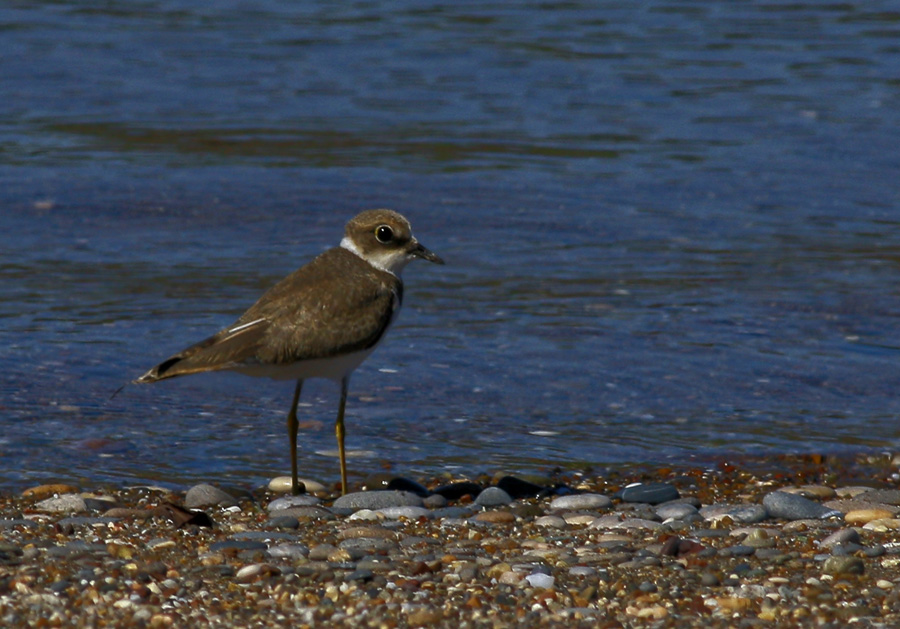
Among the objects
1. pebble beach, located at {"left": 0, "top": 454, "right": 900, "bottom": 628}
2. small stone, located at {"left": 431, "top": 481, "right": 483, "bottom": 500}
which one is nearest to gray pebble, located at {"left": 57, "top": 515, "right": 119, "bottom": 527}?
pebble beach, located at {"left": 0, "top": 454, "right": 900, "bottom": 628}

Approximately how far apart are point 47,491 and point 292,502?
4.02ft

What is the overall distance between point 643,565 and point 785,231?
807 cm

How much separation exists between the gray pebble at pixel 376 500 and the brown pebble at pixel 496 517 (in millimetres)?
379

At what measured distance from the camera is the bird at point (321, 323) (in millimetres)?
6883

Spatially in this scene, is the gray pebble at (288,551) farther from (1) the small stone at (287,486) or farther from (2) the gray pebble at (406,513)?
(1) the small stone at (287,486)

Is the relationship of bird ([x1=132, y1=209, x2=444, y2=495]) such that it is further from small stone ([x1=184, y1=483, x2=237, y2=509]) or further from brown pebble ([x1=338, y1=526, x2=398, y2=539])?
brown pebble ([x1=338, y1=526, x2=398, y2=539])

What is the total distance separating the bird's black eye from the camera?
7551mm

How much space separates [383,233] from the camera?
755 cm

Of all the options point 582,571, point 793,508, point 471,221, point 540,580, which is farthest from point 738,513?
point 471,221

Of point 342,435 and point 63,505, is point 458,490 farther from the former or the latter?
point 63,505

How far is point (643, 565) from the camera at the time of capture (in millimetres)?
5648

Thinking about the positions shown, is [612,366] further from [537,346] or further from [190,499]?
[190,499]

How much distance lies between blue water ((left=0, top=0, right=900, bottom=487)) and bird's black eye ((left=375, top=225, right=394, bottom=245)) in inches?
48.3

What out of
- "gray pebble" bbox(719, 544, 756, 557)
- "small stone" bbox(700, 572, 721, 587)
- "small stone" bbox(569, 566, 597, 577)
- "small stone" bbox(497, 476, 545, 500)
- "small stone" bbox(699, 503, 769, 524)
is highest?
"small stone" bbox(700, 572, 721, 587)
